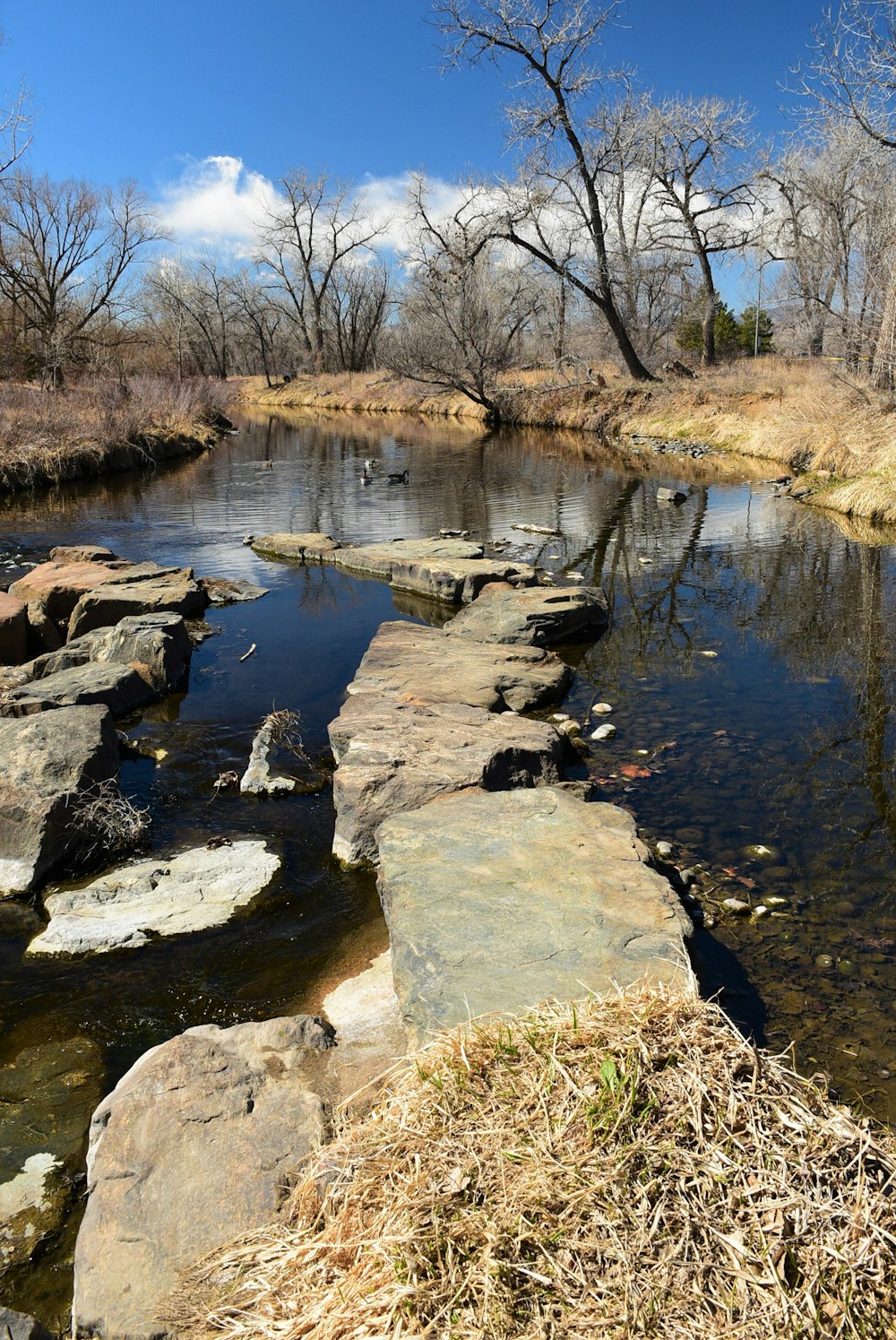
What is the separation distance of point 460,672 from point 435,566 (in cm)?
375

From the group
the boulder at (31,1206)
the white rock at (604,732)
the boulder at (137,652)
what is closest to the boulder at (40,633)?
the boulder at (137,652)

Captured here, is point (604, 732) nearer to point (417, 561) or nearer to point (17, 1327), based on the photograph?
point (17, 1327)

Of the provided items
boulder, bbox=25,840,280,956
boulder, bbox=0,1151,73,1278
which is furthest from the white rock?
boulder, bbox=0,1151,73,1278

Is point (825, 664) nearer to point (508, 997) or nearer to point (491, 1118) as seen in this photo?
point (508, 997)

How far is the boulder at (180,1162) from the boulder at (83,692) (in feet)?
11.9

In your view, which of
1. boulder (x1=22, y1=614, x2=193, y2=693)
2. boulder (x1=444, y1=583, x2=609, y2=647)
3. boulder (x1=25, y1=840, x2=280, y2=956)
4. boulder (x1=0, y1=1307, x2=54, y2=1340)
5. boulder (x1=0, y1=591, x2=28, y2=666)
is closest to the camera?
boulder (x1=0, y1=1307, x2=54, y2=1340)

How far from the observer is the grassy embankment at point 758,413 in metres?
14.4

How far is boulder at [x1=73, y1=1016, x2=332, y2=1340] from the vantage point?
2.20 m

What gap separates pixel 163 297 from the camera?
63531 millimetres

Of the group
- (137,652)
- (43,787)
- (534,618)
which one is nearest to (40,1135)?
(43,787)

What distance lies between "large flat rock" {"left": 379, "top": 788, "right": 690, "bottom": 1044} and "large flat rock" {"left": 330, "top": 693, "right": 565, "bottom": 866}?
16.3 inches

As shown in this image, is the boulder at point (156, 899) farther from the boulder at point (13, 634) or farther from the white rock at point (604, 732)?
the boulder at point (13, 634)

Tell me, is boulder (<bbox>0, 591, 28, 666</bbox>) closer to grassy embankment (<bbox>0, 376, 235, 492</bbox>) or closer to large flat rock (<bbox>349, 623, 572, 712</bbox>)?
large flat rock (<bbox>349, 623, 572, 712</bbox>)

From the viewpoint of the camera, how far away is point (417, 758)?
486 cm
